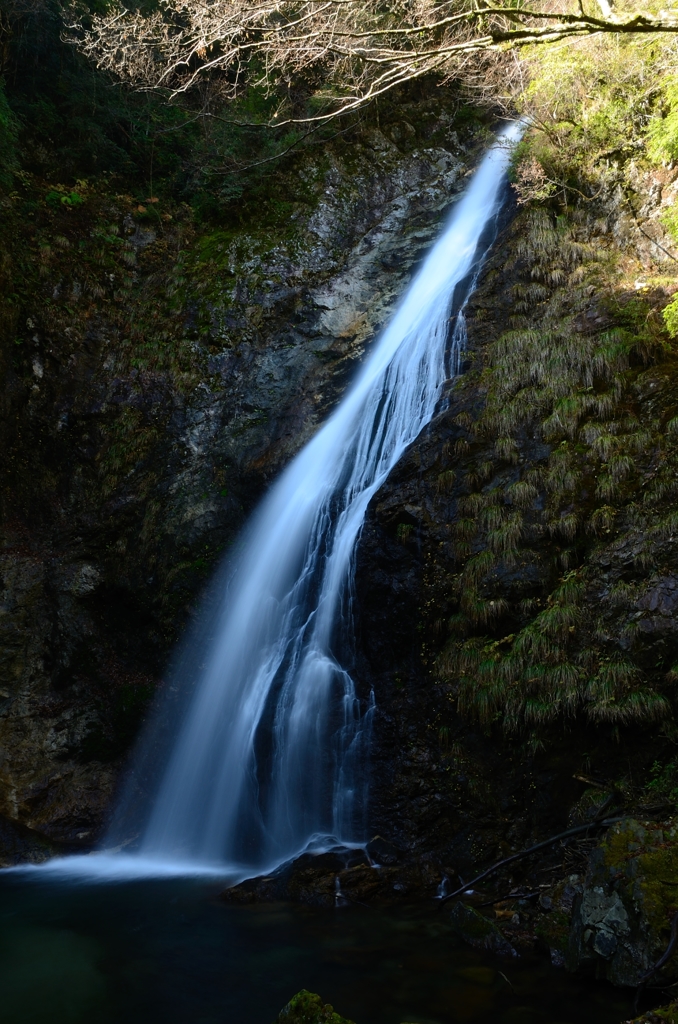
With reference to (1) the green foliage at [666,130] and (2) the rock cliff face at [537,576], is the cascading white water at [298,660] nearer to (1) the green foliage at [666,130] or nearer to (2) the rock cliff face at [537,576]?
(2) the rock cliff face at [537,576]

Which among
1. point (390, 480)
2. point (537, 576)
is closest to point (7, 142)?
point (390, 480)

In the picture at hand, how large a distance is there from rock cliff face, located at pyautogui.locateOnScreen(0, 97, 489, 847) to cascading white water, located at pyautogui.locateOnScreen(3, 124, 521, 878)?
0.84 m

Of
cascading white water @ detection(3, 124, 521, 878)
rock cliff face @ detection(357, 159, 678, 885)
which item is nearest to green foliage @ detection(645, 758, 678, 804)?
rock cliff face @ detection(357, 159, 678, 885)

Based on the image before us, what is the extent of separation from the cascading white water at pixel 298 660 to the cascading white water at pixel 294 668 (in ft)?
0.07

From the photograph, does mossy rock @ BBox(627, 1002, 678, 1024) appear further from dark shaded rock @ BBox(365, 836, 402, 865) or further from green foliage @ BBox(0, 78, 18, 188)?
green foliage @ BBox(0, 78, 18, 188)

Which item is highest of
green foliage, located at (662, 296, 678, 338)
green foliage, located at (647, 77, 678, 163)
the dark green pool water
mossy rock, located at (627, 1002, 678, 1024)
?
green foliage, located at (647, 77, 678, 163)

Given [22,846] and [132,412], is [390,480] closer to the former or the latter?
[132,412]

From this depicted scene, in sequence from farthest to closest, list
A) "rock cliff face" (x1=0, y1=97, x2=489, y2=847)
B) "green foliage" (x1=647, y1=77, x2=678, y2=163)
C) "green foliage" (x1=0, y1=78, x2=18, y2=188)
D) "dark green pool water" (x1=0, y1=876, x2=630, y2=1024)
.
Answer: "green foliage" (x1=0, y1=78, x2=18, y2=188)
"rock cliff face" (x1=0, y1=97, x2=489, y2=847)
"green foliage" (x1=647, y1=77, x2=678, y2=163)
"dark green pool water" (x1=0, y1=876, x2=630, y2=1024)

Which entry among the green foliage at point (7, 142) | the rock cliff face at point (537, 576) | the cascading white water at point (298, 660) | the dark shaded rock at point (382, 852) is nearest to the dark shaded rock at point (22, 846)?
the cascading white water at point (298, 660)

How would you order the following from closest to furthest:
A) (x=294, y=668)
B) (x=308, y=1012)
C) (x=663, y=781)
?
(x=308, y=1012)
(x=663, y=781)
(x=294, y=668)

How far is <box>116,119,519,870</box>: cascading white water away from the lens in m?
7.77

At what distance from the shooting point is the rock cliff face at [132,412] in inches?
408

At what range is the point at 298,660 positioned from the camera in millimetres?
8500

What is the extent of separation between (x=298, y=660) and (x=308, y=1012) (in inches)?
198
